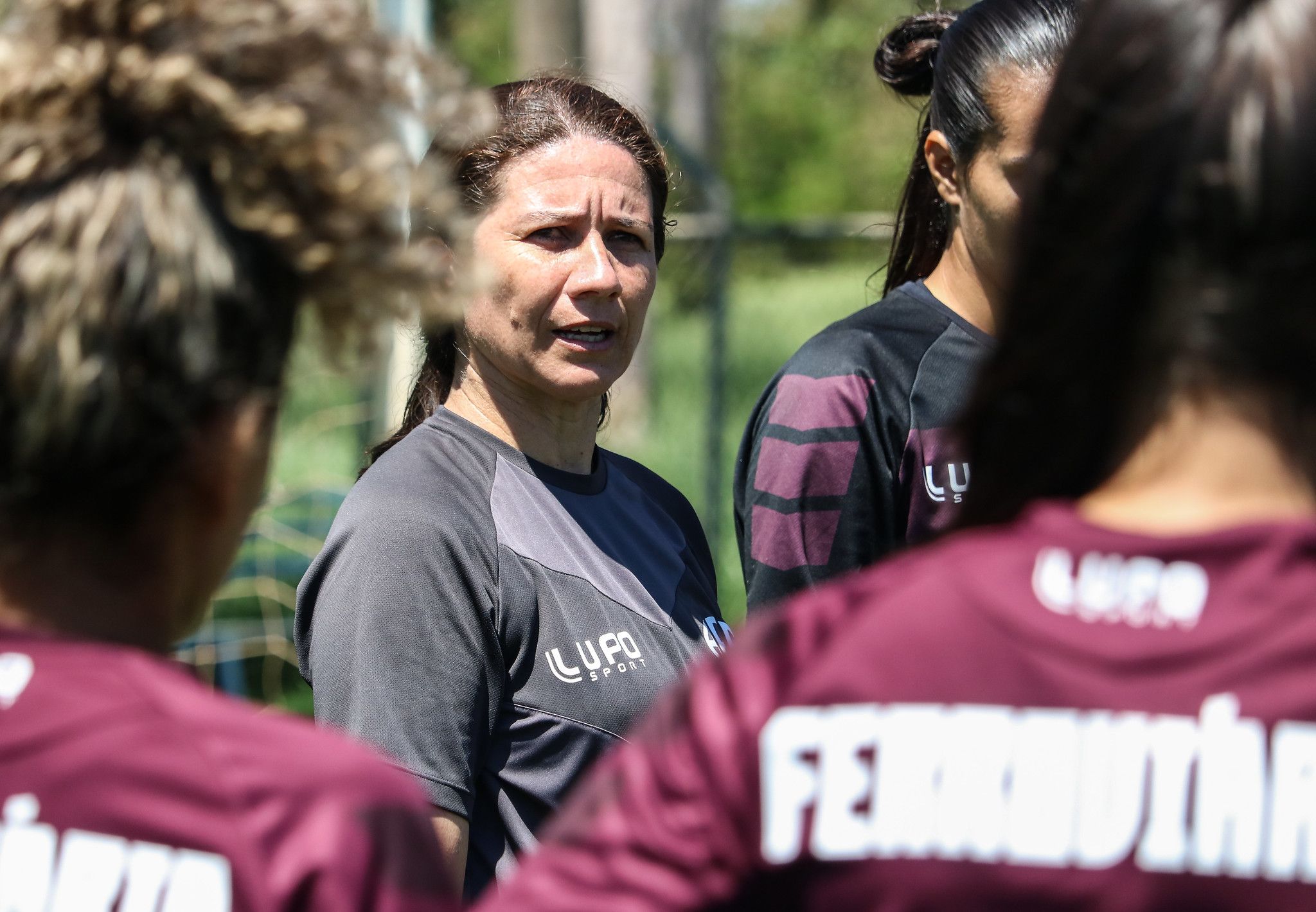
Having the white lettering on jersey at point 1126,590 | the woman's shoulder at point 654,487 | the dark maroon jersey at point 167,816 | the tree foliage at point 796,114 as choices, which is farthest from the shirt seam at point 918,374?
the tree foliage at point 796,114

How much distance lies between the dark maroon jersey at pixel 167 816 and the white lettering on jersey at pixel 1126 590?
0.55 metres

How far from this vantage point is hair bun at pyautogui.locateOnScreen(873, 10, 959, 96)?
10.0 ft

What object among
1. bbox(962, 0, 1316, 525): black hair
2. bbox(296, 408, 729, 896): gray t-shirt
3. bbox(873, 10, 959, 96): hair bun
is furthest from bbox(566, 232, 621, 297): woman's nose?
bbox(962, 0, 1316, 525): black hair

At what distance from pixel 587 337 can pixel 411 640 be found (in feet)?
2.51

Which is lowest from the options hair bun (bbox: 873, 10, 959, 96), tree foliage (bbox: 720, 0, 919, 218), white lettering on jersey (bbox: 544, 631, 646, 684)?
tree foliage (bbox: 720, 0, 919, 218)

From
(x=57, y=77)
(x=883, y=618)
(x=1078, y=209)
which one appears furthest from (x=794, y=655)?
(x=57, y=77)

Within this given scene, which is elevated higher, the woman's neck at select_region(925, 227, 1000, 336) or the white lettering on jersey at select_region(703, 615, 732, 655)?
the woman's neck at select_region(925, 227, 1000, 336)

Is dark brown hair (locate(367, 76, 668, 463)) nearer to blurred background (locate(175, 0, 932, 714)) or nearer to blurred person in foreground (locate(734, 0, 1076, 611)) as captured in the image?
blurred background (locate(175, 0, 932, 714))

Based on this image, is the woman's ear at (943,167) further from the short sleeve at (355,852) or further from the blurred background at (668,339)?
the short sleeve at (355,852)

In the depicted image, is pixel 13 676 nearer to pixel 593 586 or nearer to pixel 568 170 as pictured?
pixel 593 586

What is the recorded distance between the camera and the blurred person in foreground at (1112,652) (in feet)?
3.45

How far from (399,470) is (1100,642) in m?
1.42

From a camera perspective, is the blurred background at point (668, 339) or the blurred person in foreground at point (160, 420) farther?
the blurred background at point (668, 339)

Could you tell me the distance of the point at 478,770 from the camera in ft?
7.07
